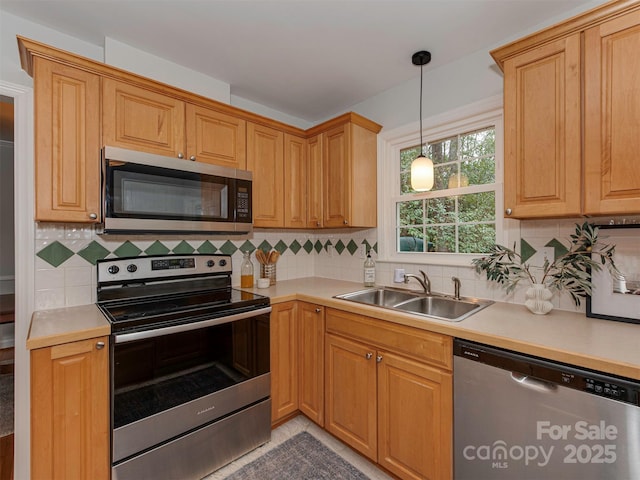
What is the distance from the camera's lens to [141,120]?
1.75m

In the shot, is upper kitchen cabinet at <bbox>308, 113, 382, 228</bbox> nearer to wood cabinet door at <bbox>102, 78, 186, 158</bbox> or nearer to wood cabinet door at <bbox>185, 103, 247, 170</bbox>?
wood cabinet door at <bbox>185, 103, 247, 170</bbox>

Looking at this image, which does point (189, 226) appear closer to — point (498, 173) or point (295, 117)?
point (295, 117)

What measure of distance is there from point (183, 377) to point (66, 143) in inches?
52.8

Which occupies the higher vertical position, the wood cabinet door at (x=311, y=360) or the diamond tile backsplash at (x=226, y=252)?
the diamond tile backsplash at (x=226, y=252)

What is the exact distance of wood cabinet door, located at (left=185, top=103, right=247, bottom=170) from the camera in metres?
1.95

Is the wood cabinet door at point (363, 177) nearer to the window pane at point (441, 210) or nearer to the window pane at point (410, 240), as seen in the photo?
the window pane at point (410, 240)

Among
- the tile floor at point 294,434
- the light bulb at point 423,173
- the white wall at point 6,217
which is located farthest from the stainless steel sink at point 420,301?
the white wall at point 6,217

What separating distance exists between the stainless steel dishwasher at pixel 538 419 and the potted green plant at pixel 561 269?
21.1 inches

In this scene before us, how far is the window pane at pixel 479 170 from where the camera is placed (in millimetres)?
1993

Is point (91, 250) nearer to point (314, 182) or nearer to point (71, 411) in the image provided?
point (71, 411)

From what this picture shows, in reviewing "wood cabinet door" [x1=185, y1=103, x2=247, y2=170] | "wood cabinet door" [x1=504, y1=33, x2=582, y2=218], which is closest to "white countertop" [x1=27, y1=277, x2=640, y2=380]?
"wood cabinet door" [x1=504, y1=33, x2=582, y2=218]

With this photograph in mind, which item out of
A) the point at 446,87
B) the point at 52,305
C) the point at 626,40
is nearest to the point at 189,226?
the point at 52,305

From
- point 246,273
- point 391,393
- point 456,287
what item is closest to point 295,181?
point 246,273

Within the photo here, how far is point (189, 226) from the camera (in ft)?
6.08
